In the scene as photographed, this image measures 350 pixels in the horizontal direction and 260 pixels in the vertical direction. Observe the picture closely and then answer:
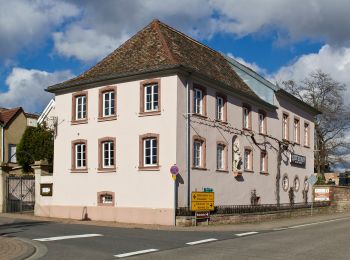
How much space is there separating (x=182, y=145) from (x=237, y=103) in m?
6.91

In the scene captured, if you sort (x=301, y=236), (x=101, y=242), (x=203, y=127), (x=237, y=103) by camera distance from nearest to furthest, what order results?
1. (x=101, y=242)
2. (x=301, y=236)
3. (x=203, y=127)
4. (x=237, y=103)

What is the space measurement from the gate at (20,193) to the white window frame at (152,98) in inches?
394

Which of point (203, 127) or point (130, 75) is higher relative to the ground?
point (130, 75)

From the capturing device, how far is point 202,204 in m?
25.5

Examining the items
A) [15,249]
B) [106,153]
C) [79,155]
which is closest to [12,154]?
[79,155]

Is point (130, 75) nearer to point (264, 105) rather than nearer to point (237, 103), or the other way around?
point (237, 103)

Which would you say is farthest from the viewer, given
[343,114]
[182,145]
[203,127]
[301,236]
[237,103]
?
[343,114]

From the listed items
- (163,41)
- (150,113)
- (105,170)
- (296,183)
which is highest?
(163,41)

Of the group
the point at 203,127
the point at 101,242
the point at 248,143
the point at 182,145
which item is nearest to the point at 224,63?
the point at 248,143

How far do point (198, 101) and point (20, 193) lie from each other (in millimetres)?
12457

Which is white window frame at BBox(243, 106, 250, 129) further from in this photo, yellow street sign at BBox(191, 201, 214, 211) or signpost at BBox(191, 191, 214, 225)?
yellow street sign at BBox(191, 201, 214, 211)

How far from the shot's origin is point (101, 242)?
53.5 feet

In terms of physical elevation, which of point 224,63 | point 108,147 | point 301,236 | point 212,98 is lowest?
point 301,236

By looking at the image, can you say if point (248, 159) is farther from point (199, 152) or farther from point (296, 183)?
point (296, 183)
